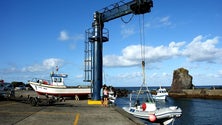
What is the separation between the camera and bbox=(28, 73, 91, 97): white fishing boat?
110ft

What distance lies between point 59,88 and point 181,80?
101896 mm

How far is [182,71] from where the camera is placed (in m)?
131

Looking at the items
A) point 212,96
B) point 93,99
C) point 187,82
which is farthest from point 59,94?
point 187,82

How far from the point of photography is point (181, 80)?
12581 cm

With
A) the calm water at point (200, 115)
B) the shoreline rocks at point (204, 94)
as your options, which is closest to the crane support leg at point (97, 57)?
the calm water at point (200, 115)

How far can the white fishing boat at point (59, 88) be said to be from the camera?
33.4m

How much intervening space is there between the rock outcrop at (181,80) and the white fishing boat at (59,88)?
3711 inches

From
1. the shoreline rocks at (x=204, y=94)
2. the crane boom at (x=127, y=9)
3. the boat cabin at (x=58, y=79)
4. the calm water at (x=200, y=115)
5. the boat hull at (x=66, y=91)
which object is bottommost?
the calm water at (x=200, y=115)

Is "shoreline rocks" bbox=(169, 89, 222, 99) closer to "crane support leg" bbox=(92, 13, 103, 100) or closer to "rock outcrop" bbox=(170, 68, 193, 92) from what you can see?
"rock outcrop" bbox=(170, 68, 193, 92)

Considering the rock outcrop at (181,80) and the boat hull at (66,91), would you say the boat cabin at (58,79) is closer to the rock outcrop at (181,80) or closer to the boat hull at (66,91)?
the boat hull at (66,91)

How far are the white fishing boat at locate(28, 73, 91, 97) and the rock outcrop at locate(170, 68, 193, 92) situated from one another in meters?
94.2

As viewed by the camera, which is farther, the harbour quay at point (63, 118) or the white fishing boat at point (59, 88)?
the white fishing boat at point (59, 88)

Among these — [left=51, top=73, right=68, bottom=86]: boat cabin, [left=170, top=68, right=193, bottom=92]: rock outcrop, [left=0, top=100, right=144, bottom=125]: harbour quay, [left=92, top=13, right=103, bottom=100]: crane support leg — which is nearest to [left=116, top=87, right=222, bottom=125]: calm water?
[left=92, top=13, right=103, bottom=100]: crane support leg

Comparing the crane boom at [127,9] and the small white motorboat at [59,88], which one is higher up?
the crane boom at [127,9]
